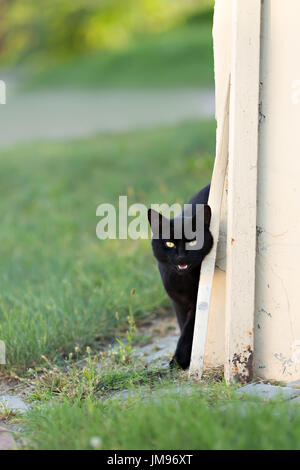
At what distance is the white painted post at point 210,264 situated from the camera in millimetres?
2373

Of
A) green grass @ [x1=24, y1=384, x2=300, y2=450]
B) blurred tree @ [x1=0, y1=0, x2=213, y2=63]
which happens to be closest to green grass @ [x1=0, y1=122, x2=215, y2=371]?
green grass @ [x1=24, y1=384, x2=300, y2=450]

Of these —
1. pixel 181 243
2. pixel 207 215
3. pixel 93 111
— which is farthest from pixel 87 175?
pixel 93 111

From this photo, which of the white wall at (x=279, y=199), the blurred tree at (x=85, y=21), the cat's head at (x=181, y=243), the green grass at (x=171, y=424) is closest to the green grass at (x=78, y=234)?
the cat's head at (x=181, y=243)

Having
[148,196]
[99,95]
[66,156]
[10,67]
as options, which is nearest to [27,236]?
[148,196]

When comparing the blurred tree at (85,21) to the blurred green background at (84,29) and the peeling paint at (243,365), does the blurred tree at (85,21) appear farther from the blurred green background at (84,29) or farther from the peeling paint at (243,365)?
the peeling paint at (243,365)

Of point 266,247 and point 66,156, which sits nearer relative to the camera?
point 266,247

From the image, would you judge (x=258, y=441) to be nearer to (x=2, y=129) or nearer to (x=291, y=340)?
(x=291, y=340)

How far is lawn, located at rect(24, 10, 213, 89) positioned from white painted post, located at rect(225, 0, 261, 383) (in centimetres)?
1047

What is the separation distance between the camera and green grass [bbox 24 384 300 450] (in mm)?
1621

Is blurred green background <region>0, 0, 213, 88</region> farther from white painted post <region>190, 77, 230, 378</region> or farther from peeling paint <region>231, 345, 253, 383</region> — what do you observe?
peeling paint <region>231, 345, 253, 383</region>

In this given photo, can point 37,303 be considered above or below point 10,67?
below

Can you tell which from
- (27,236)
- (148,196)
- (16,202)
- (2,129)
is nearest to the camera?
(27,236)
